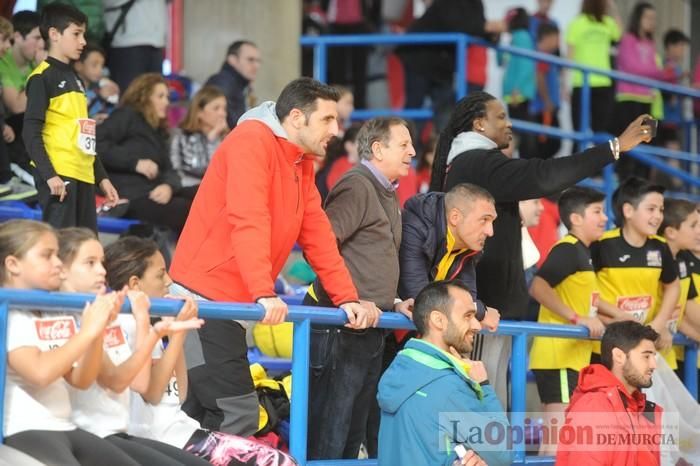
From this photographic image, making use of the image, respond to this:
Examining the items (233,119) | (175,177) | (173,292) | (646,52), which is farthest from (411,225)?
(646,52)

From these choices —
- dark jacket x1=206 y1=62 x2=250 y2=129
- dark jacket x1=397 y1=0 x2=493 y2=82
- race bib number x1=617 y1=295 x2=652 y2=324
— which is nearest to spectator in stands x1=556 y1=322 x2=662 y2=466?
race bib number x1=617 y1=295 x2=652 y2=324

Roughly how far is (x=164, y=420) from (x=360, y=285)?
1.27 meters

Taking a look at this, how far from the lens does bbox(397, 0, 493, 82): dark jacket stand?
35.8ft

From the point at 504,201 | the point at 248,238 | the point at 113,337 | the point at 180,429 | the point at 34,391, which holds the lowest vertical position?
the point at 180,429

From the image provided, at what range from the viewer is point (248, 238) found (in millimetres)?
5094

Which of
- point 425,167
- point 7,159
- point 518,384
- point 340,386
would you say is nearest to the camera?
point 340,386

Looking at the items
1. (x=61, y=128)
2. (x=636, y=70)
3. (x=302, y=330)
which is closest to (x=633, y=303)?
(x=302, y=330)

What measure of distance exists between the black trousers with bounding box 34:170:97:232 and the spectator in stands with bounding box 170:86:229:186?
1974mm

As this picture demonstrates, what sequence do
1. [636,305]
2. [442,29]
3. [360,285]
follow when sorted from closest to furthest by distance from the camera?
[360,285]
[636,305]
[442,29]

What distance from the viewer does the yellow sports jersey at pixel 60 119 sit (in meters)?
6.93

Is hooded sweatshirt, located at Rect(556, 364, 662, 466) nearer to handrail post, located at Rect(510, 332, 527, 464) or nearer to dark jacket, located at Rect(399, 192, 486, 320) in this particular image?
handrail post, located at Rect(510, 332, 527, 464)

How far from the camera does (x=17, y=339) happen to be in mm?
4238

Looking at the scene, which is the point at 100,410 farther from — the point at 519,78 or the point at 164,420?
the point at 519,78

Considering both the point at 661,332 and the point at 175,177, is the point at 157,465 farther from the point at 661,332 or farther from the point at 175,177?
the point at 175,177
